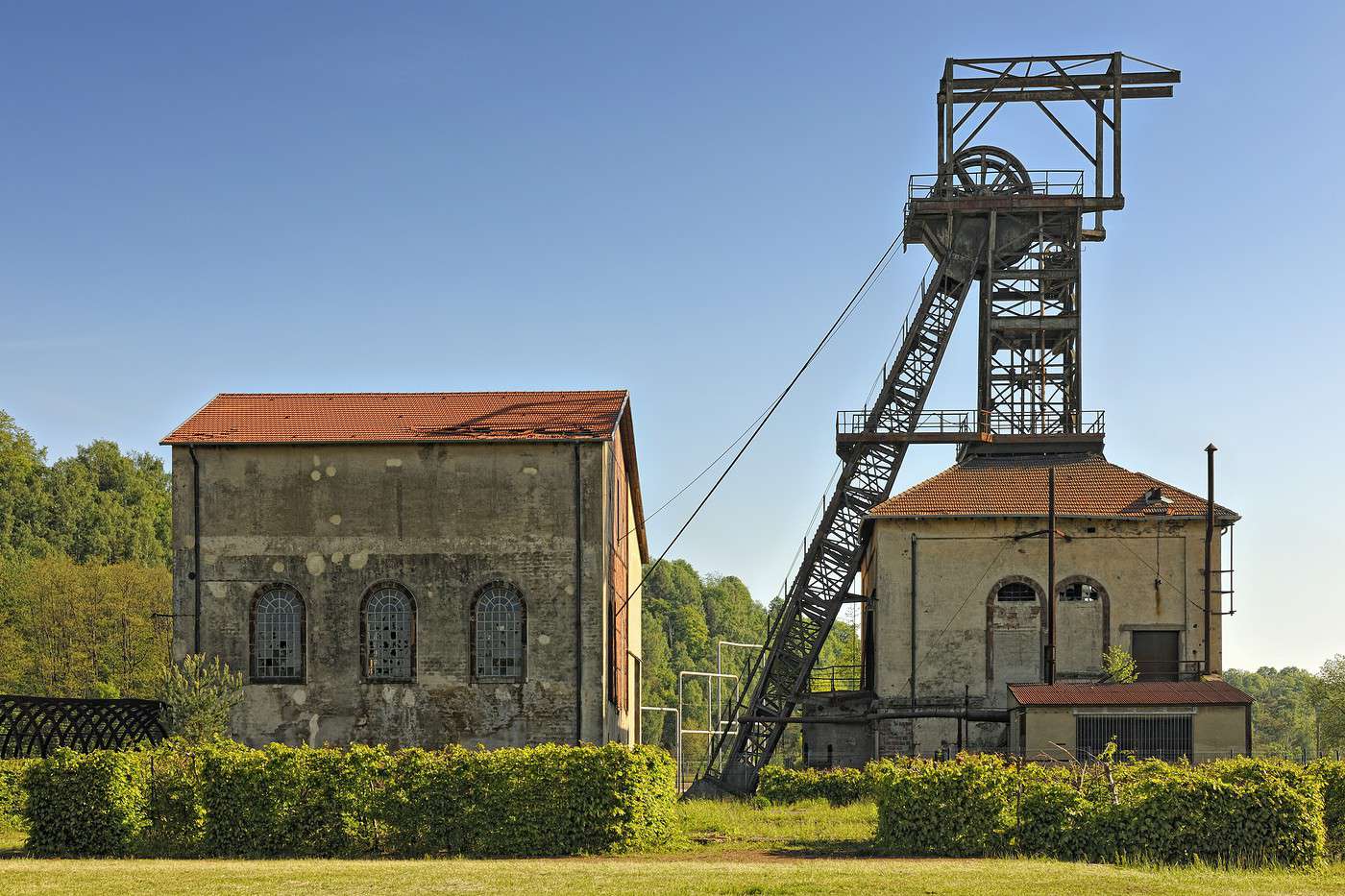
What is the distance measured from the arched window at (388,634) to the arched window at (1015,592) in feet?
51.6

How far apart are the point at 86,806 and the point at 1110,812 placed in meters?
15.6

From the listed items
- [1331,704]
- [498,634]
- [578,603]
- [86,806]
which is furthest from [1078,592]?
[1331,704]

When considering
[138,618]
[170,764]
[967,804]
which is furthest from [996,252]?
[138,618]

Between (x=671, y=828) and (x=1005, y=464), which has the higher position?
(x=1005, y=464)

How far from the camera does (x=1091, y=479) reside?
137 ft

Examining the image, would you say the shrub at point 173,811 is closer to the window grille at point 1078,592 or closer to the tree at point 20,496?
the window grille at point 1078,592

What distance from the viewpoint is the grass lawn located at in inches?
736

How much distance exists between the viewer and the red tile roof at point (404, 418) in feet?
112

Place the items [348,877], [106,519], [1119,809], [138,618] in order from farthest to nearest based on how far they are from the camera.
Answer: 1. [106,519]
2. [138,618]
3. [1119,809]
4. [348,877]

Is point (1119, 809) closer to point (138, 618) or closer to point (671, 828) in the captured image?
point (671, 828)

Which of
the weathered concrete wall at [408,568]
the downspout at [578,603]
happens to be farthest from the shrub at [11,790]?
the downspout at [578,603]

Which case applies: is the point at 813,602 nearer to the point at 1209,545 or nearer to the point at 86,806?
the point at 1209,545

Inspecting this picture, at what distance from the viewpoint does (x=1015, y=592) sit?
40.1 m

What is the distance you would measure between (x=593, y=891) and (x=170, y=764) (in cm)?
918
